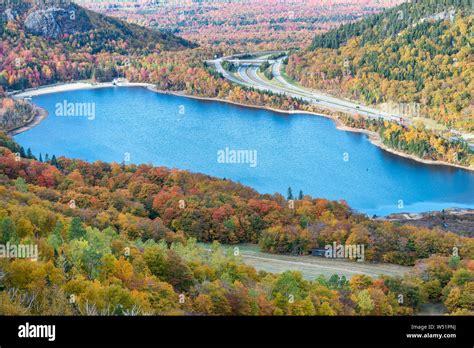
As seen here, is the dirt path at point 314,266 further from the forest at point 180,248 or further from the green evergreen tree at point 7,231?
the green evergreen tree at point 7,231

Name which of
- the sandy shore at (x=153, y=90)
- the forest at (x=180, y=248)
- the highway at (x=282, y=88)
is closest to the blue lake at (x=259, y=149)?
the sandy shore at (x=153, y=90)

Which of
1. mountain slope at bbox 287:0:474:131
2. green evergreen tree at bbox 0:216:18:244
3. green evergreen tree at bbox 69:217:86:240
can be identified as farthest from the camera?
mountain slope at bbox 287:0:474:131

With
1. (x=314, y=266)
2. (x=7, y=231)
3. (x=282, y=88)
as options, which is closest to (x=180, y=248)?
(x=314, y=266)

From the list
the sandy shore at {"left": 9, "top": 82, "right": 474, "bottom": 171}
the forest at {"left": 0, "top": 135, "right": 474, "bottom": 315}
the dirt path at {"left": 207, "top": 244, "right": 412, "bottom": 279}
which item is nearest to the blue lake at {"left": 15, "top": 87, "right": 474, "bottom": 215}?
the sandy shore at {"left": 9, "top": 82, "right": 474, "bottom": 171}

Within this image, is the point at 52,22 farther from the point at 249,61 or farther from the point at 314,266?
the point at 314,266

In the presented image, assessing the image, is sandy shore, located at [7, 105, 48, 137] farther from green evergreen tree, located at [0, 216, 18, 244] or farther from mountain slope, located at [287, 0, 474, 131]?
green evergreen tree, located at [0, 216, 18, 244]

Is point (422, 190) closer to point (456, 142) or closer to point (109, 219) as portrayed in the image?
point (456, 142)

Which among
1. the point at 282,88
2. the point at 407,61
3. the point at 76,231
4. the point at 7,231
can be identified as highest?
the point at 407,61
